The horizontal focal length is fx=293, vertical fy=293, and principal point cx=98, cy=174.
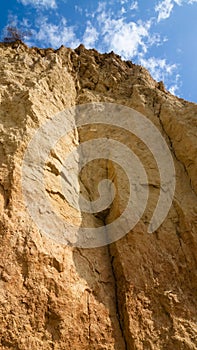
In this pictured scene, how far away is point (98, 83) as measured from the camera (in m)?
12.0

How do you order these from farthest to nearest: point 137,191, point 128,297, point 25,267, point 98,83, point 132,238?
point 98,83, point 137,191, point 132,238, point 128,297, point 25,267

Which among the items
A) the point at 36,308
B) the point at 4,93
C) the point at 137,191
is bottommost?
the point at 36,308

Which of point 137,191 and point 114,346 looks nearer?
point 114,346

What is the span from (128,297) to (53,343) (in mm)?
1810

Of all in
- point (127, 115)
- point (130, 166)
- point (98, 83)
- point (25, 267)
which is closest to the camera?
point (25, 267)

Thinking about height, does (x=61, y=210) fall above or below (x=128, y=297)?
above

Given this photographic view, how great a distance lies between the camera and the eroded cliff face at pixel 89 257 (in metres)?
5.27

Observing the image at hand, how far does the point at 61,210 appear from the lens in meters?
7.11

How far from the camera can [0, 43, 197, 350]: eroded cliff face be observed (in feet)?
17.3

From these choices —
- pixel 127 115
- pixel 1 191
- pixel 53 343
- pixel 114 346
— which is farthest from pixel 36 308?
pixel 127 115

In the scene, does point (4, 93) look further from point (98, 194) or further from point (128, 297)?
point (128, 297)

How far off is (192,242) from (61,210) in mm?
3410

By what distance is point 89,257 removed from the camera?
684 cm

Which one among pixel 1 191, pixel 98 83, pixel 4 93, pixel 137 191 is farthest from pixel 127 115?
pixel 1 191
